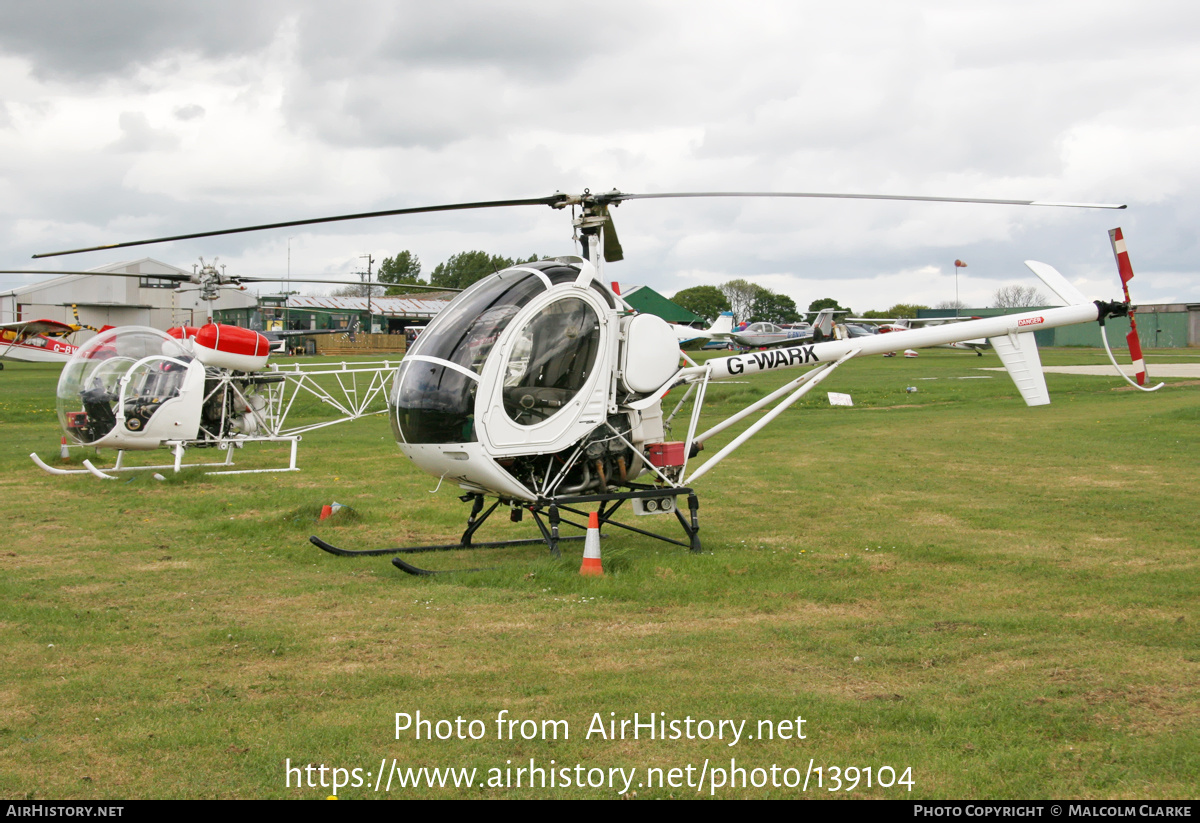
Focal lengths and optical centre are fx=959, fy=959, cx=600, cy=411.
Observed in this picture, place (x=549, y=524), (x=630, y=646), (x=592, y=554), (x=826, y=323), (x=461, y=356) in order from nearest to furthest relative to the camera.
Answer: (x=630, y=646) < (x=461, y=356) < (x=592, y=554) < (x=549, y=524) < (x=826, y=323)

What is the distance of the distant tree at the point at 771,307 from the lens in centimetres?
10356

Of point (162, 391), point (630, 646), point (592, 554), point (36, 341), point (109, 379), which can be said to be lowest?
point (630, 646)

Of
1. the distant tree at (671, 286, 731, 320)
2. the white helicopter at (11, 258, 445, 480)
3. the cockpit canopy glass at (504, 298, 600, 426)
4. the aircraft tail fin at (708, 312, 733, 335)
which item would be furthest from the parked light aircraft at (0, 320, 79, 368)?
the distant tree at (671, 286, 731, 320)

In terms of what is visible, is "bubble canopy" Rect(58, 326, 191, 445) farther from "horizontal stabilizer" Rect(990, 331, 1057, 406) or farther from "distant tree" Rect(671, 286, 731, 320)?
"distant tree" Rect(671, 286, 731, 320)

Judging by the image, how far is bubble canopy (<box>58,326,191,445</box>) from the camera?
1452 centimetres

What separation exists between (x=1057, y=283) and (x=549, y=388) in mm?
6702

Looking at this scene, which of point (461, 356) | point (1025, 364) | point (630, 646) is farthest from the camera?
point (1025, 364)

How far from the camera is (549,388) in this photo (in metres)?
8.59

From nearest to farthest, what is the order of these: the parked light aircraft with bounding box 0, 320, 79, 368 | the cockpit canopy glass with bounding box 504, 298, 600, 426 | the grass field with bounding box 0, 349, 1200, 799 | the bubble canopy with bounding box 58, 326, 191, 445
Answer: the grass field with bounding box 0, 349, 1200, 799, the cockpit canopy glass with bounding box 504, 298, 600, 426, the bubble canopy with bounding box 58, 326, 191, 445, the parked light aircraft with bounding box 0, 320, 79, 368

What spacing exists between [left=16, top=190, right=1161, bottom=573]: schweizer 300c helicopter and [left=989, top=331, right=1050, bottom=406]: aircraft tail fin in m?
2.74

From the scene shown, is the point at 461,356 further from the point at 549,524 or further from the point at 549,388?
the point at 549,524

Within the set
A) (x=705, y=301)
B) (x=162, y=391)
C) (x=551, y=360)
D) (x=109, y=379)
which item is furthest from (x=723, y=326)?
(x=705, y=301)

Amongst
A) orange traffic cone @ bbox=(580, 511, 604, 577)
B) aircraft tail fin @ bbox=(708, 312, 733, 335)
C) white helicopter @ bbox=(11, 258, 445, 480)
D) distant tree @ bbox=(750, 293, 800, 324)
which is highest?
distant tree @ bbox=(750, 293, 800, 324)
